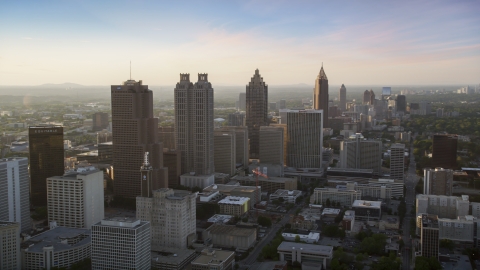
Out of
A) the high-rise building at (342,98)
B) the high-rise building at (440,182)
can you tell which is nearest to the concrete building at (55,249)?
the high-rise building at (440,182)

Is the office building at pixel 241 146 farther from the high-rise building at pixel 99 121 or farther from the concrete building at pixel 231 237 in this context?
the concrete building at pixel 231 237

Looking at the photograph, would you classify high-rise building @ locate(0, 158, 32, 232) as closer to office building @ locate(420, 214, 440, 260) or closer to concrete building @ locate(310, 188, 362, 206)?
concrete building @ locate(310, 188, 362, 206)

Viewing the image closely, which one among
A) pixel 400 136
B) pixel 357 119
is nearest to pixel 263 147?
pixel 400 136

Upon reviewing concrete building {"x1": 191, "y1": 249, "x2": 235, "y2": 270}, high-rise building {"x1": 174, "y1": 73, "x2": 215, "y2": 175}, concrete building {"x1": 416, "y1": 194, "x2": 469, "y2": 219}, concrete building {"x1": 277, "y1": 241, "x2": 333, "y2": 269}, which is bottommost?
concrete building {"x1": 277, "y1": 241, "x2": 333, "y2": 269}

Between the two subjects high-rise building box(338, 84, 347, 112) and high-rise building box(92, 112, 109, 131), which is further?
high-rise building box(338, 84, 347, 112)

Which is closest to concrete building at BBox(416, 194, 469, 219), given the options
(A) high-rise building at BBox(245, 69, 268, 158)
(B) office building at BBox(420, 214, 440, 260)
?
(B) office building at BBox(420, 214, 440, 260)
